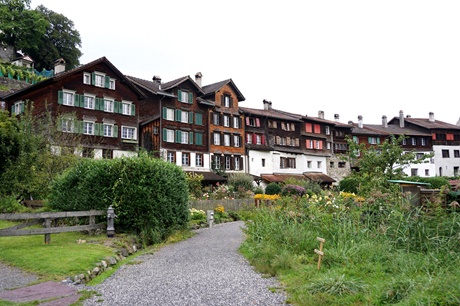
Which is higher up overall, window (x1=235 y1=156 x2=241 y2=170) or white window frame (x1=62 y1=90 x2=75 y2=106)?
white window frame (x1=62 y1=90 x2=75 y2=106)

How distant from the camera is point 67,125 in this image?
2933 cm

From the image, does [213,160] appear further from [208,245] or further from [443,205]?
[443,205]

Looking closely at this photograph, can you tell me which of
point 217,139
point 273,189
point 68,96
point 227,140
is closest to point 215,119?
point 217,139

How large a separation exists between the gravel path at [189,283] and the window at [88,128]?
2396cm

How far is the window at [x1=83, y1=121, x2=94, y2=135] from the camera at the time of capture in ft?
111

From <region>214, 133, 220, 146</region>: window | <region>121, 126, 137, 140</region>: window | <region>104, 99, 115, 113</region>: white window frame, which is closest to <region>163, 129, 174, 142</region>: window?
<region>121, 126, 137, 140</region>: window

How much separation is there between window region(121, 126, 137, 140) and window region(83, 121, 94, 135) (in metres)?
3.00

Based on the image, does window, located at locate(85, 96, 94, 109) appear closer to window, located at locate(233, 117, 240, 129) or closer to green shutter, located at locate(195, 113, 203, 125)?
green shutter, located at locate(195, 113, 203, 125)

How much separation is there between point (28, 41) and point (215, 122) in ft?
120

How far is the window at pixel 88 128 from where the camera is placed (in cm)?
3369

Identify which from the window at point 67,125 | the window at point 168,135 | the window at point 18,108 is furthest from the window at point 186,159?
the window at point 18,108

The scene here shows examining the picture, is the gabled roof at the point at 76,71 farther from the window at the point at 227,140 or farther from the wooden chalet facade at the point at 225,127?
the window at the point at 227,140

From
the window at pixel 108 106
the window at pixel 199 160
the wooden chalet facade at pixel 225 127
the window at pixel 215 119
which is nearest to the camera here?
the window at pixel 108 106

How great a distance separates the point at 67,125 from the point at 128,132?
8.20m
